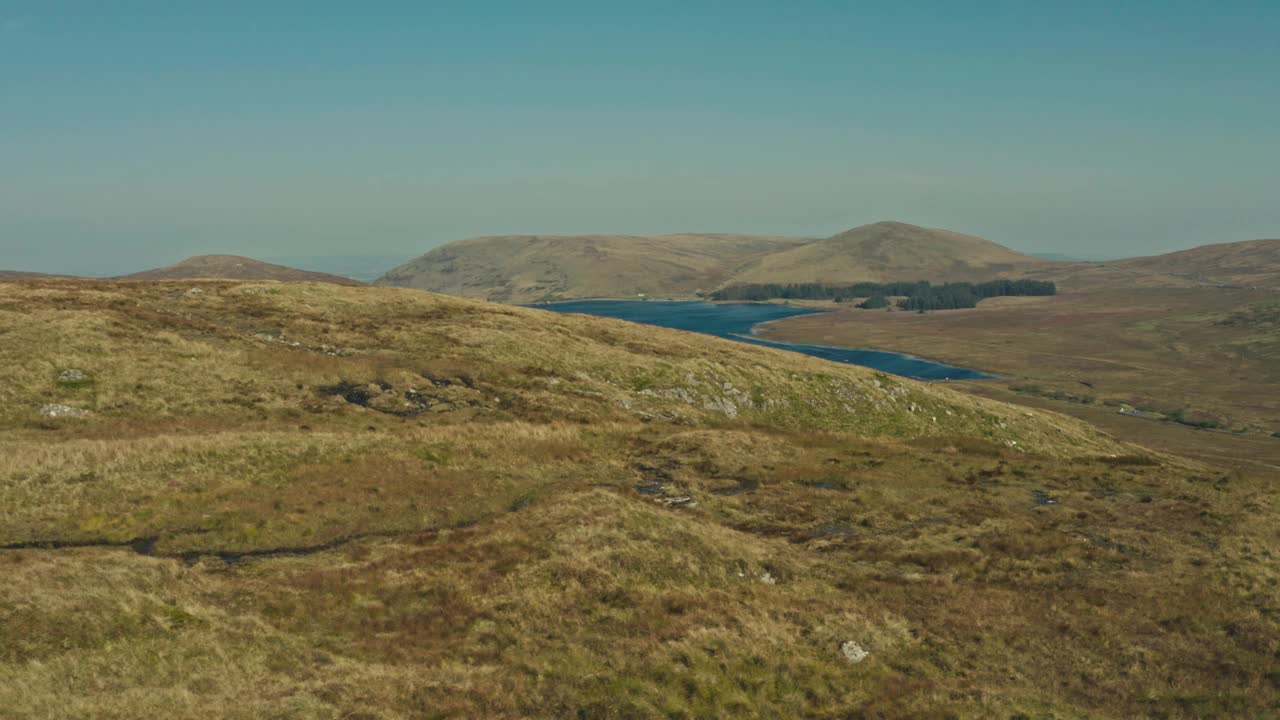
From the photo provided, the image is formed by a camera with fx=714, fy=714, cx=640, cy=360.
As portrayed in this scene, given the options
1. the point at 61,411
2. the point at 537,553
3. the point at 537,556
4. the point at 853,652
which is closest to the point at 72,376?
the point at 61,411

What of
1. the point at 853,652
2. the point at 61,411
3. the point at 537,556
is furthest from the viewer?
the point at 61,411

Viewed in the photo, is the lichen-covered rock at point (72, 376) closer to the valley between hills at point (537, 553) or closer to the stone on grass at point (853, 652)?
the valley between hills at point (537, 553)

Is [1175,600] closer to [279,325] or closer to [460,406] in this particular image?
[460,406]

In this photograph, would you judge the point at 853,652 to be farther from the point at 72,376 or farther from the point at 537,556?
the point at 72,376

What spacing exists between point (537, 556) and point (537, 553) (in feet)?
0.59

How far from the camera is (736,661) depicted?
18.2 metres

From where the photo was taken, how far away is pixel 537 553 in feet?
77.7

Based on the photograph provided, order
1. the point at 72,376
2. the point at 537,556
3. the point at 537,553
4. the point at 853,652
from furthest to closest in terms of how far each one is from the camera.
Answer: the point at 72,376, the point at 537,553, the point at 537,556, the point at 853,652

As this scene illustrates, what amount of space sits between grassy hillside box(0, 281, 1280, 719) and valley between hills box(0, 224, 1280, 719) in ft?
0.42

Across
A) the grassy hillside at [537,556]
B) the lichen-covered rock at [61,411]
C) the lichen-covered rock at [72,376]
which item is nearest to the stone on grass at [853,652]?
the grassy hillside at [537,556]

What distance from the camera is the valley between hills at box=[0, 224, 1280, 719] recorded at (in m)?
16.7

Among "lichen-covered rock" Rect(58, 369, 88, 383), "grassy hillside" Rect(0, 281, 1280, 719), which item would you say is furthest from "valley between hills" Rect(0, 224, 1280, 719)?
"lichen-covered rock" Rect(58, 369, 88, 383)

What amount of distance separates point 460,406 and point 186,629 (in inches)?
1035

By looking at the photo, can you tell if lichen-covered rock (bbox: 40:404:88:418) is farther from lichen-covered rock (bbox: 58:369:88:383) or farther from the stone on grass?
the stone on grass
